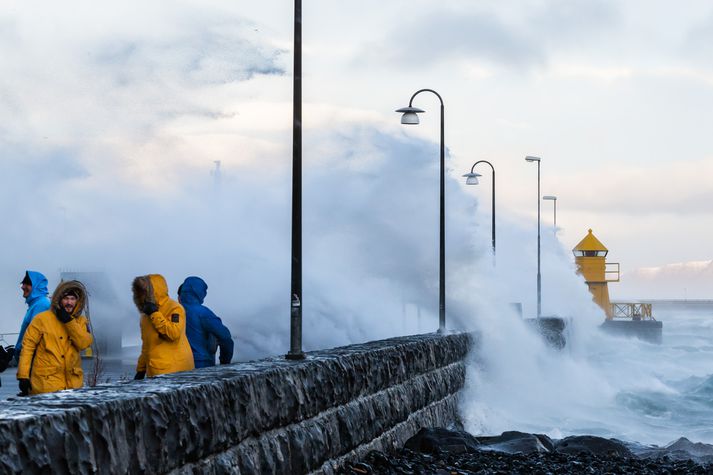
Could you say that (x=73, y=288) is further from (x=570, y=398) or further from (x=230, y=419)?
(x=570, y=398)

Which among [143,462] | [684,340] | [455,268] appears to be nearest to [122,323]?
[455,268]

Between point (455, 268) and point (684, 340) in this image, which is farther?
point (684, 340)

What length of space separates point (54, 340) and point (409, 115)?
730 inches

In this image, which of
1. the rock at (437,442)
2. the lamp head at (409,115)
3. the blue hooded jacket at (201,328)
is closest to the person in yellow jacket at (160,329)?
the blue hooded jacket at (201,328)

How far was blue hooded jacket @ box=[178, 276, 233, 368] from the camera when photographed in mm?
10164

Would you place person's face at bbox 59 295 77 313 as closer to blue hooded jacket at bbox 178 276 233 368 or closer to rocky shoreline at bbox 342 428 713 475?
blue hooded jacket at bbox 178 276 233 368

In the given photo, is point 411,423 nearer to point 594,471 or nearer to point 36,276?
point 594,471

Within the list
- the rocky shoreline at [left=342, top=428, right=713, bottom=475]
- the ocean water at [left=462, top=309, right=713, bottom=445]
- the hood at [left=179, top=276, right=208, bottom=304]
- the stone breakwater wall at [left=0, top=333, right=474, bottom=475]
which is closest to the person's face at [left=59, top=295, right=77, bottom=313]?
the stone breakwater wall at [left=0, top=333, right=474, bottom=475]

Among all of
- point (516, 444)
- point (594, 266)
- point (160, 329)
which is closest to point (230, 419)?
point (160, 329)

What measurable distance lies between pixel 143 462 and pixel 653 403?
94.2ft

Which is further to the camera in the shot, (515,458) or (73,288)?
(515,458)

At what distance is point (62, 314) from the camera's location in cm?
838

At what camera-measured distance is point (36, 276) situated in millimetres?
9156

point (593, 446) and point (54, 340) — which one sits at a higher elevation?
point (54, 340)
